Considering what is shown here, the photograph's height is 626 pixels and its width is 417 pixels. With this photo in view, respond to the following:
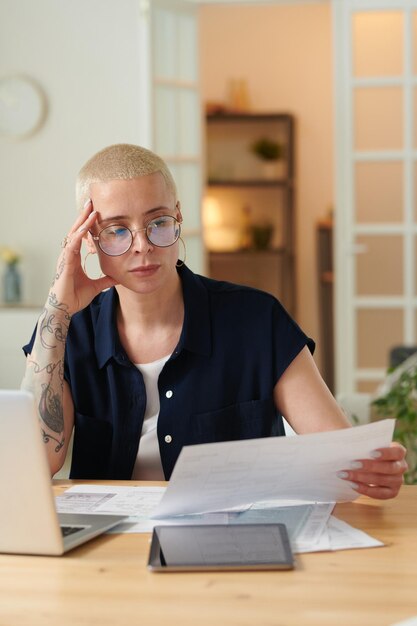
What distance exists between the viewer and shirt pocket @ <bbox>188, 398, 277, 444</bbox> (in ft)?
6.23

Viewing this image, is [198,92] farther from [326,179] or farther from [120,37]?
[326,179]

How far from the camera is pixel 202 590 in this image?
117cm

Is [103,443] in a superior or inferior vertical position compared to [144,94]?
inferior

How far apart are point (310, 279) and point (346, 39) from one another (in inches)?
129

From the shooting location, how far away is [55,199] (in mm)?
5859

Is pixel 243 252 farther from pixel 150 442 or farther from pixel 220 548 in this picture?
pixel 220 548

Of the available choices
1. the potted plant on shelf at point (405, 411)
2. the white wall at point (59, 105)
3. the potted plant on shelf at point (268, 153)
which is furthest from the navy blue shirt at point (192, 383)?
the potted plant on shelf at point (268, 153)

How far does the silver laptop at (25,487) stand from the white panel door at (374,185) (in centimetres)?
423

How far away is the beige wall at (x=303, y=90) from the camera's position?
826 centimetres

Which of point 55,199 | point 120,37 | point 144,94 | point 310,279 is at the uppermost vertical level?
point 120,37

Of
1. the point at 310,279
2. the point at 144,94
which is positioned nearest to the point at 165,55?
the point at 144,94

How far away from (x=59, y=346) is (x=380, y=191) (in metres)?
3.79

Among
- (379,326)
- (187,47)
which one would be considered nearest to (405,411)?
(379,326)

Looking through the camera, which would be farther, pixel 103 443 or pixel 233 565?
pixel 103 443
